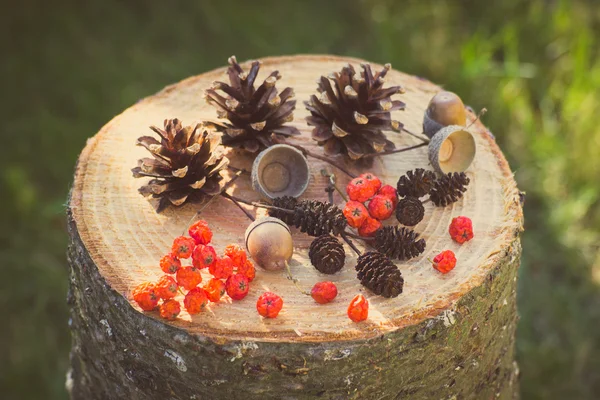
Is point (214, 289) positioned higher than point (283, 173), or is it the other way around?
point (283, 173)

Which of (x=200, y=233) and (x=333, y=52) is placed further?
(x=333, y=52)

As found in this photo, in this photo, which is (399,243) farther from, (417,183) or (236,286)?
(236,286)

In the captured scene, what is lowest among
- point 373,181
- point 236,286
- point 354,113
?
point 236,286

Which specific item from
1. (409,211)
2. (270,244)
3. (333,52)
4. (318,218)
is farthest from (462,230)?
(333,52)

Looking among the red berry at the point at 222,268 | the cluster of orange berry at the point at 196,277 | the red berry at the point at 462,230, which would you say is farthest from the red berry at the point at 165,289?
the red berry at the point at 462,230

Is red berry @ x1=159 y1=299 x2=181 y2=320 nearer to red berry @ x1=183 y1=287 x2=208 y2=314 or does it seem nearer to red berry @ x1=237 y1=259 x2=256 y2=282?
red berry @ x1=183 y1=287 x2=208 y2=314

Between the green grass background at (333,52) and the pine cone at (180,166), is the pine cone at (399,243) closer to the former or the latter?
the pine cone at (180,166)
